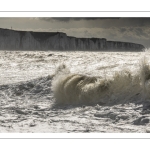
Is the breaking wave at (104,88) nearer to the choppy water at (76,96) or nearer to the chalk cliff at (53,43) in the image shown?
the choppy water at (76,96)

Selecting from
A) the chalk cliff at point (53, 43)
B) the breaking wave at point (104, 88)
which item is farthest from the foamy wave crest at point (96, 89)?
the chalk cliff at point (53, 43)

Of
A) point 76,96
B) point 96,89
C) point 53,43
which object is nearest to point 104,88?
point 96,89

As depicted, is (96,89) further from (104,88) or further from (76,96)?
(76,96)

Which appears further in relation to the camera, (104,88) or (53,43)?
(53,43)

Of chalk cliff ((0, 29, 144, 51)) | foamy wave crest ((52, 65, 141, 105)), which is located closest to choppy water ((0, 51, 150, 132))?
foamy wave crest ((52, 65, 141, 105))

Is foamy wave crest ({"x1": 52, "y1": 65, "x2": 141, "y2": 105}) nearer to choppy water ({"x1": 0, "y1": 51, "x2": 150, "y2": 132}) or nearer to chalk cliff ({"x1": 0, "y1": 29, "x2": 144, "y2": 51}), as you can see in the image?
choppy water ({"x1": 0, "y1": 51, "x2": 150, "y2": 132})

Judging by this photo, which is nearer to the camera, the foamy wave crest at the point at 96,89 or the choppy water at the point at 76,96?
the choppy water at the point at 76,96

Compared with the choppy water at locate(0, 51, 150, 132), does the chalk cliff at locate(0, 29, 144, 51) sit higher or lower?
higher
